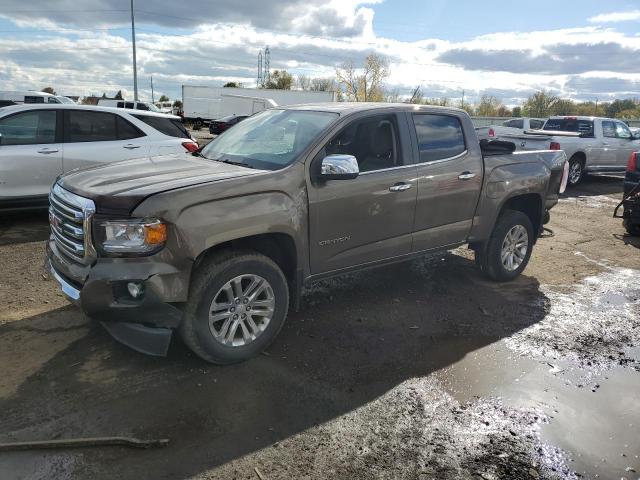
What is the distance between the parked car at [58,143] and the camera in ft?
23.2

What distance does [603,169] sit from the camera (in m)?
14.5

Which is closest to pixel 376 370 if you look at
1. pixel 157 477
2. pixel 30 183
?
pixel 157 477

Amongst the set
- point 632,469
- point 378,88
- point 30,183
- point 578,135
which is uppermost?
point 378,88

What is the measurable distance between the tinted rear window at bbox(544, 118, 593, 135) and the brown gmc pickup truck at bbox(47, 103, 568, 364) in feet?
34.3

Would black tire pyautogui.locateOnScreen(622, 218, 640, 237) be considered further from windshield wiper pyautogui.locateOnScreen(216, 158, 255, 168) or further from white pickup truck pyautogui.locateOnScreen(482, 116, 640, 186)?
windshield wiper pyautogui.locateOnScreen(216, 158, 255, 168)

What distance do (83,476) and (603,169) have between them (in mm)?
15135

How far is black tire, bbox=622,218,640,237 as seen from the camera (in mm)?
8617

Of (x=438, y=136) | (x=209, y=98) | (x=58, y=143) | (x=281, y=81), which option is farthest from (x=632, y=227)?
(x=281, y=81)

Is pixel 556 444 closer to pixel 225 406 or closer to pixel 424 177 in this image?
pixel 225 406

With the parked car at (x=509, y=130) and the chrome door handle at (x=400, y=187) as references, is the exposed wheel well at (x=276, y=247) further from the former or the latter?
the parked car at (x=509, y=130)

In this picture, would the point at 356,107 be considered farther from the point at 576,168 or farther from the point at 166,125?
the point at 576,168

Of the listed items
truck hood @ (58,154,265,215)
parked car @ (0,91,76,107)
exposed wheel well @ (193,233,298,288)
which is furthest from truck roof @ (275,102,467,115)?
parked car @ (0,91,76,107)

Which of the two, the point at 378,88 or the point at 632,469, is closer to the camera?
the point at 632,469

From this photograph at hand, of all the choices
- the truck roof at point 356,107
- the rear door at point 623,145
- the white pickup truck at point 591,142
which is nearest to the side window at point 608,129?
the white pickup truck at point 591,142
